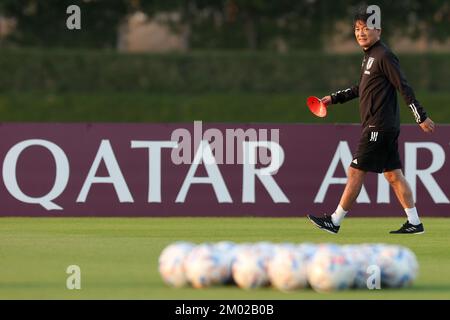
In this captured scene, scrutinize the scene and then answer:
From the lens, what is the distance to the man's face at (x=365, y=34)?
15055mm

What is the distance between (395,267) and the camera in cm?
1084

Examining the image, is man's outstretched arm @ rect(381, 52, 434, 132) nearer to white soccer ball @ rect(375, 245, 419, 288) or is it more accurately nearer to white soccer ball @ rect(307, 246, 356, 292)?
white soccer ball @ rect(375, 245, 419, 288)

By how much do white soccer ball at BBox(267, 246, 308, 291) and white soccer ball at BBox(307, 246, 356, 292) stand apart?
0.21 ft

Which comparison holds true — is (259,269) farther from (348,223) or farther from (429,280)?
(348,223)

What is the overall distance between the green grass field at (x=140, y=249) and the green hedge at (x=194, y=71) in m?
24.8

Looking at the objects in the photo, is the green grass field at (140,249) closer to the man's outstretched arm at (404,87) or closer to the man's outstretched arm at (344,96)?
the man's outstretched arm at (404,87)

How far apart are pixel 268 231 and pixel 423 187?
2965 mm

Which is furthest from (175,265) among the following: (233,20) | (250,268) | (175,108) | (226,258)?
(233,20)

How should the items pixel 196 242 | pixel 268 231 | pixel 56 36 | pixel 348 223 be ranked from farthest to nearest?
pixel 56 36
pixel 348 223
pixel 268 231
pixel 196 242

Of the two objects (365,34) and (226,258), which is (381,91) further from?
(226,258)

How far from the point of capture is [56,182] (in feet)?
59.6

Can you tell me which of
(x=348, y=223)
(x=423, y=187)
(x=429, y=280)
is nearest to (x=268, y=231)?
(x=348, y=223)

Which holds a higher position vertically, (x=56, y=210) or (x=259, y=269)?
(x=56, y=210)

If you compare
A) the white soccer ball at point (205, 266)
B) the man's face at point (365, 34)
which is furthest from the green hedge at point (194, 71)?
the white soccer ball at point (205, 266)
